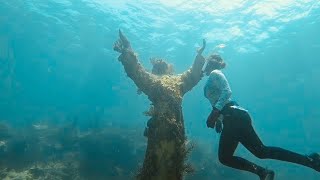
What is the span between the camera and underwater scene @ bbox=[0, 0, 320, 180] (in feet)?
23.8

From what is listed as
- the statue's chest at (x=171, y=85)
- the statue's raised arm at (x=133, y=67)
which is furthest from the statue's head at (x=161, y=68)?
the statue's raised arm at (x=133, y=67)

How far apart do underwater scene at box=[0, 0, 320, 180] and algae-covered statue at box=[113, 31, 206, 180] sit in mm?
27

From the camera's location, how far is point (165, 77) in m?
9.32

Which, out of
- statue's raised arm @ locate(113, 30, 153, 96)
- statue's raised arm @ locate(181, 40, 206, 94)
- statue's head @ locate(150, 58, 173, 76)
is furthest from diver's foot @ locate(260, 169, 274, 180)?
statue's head @ locate(150, 58, 173, 76)

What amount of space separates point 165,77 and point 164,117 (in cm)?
186

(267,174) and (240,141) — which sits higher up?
(240,141)

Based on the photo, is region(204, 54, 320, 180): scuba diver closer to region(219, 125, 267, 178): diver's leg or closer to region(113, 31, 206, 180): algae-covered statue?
region(219, 125, 267, 178): diver's leg

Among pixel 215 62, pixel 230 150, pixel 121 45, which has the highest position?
pixel 215 62

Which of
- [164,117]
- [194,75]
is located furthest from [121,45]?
[164,117]

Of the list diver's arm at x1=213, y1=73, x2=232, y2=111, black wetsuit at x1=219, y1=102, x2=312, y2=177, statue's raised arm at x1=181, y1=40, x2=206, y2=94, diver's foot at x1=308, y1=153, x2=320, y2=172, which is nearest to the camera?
diver's foot at x1=308, y1=153, x2=320, y2=172

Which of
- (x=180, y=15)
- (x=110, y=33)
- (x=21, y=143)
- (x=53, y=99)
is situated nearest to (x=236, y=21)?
A: (x=180, y=15)

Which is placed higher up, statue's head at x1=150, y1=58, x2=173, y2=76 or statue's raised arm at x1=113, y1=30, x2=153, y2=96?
statue's head at x1=150, y1=58, x2=173, y2=76

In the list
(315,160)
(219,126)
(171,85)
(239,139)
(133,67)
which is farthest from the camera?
(133,67)

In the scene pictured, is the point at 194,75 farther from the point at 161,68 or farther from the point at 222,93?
the point at 222,93
